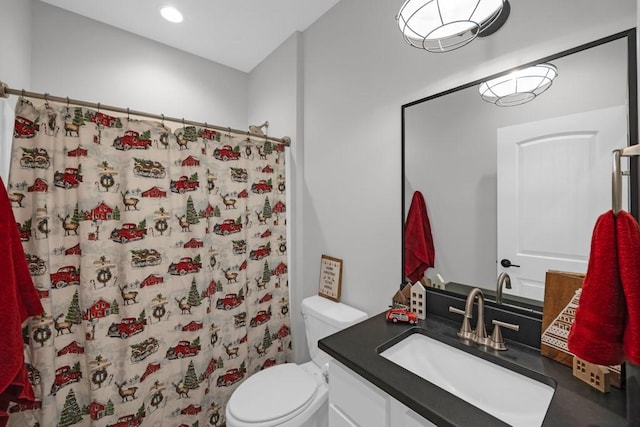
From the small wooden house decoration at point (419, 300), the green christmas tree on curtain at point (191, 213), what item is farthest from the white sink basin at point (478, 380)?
the green christmas tree on curtain at point (191, 213)

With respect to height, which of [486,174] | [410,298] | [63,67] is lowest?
[410,298]

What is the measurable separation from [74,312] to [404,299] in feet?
5.25

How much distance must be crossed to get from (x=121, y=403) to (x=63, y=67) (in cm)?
210

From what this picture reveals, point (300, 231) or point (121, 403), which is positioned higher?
point (300, 231)

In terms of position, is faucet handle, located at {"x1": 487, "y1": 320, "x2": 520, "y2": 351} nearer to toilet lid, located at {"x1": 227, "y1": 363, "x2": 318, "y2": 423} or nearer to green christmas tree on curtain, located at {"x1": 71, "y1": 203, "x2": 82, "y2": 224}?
toilet lid, located at {"x1": 227, "y1": 363, "x2": 318, "y2": 423}

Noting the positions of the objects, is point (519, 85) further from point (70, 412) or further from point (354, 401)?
point (70, 412)

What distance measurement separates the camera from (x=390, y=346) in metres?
1.02

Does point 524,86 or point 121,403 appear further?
point 121,403

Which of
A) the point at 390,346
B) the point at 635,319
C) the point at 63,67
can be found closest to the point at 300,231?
the point at 390,346

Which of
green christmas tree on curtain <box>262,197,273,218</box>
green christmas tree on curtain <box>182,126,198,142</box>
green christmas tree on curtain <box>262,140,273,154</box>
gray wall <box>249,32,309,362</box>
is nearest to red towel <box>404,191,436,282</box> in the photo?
gray wall <box>249,32,309,362</box>

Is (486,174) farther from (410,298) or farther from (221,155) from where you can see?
(221,155)

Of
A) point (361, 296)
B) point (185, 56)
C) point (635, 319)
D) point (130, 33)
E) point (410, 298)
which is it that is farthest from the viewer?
point (185, 56)

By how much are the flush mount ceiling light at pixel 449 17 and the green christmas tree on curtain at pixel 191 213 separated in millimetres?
1414

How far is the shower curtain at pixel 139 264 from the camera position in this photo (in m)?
1.22
